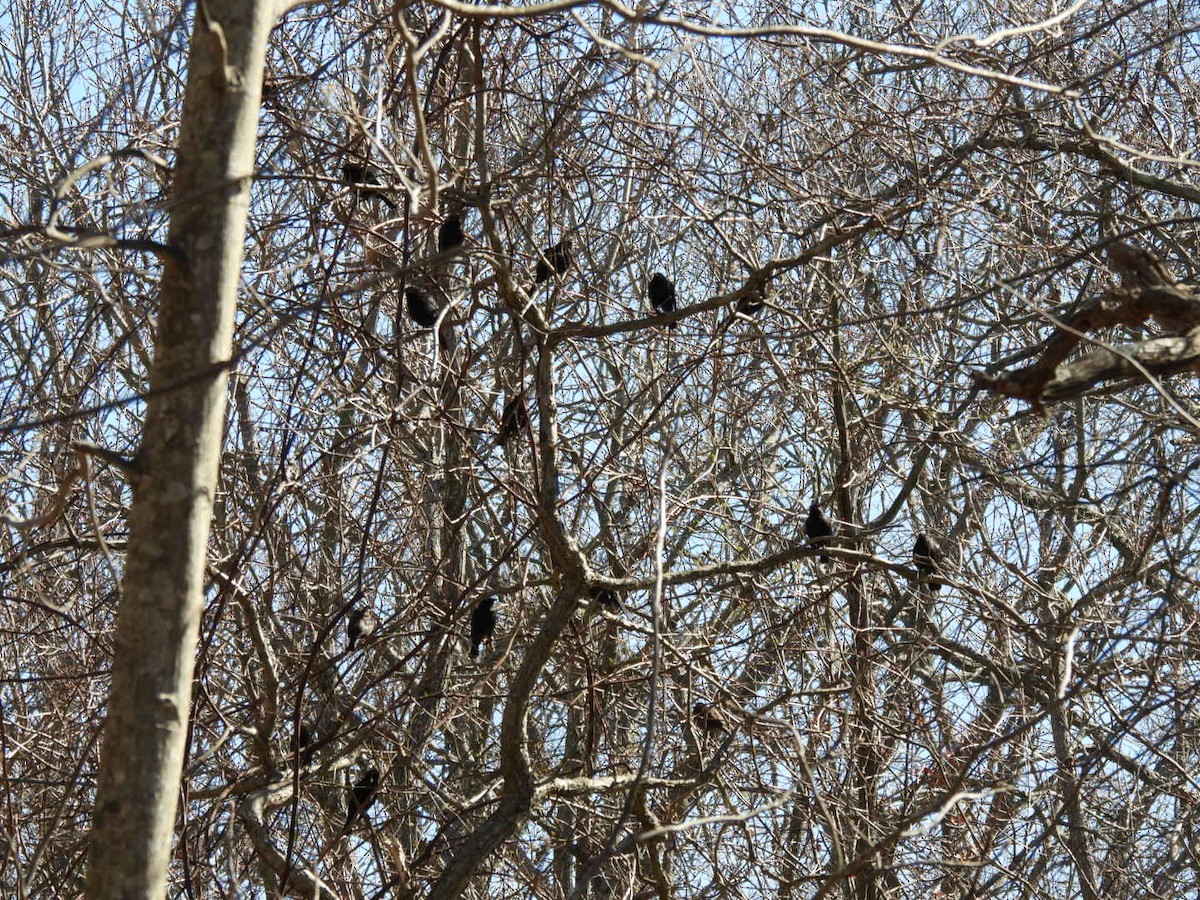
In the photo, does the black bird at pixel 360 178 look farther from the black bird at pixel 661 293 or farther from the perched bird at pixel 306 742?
the perched bird at pixel 306 742

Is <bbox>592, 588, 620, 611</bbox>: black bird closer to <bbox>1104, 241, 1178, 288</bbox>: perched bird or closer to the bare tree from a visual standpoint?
the bare tree

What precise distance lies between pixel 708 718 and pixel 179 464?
9.40 feet

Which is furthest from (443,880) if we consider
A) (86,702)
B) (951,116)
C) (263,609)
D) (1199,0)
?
(1199,0)

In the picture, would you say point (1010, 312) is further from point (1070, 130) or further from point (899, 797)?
point (899, 797)

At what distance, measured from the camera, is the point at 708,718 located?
4574 millimetres

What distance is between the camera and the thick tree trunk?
193cm

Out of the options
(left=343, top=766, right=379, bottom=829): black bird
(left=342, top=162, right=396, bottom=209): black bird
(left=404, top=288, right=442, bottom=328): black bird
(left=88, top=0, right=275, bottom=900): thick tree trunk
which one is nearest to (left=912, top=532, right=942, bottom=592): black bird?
(left=404, top=288, right=442, bottom=328): black bird

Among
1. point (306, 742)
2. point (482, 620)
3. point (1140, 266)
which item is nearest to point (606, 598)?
point (482, 620)

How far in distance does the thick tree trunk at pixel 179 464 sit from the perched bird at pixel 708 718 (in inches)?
103

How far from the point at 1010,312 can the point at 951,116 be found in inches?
63.8

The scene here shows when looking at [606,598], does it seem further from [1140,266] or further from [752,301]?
[1140,266]

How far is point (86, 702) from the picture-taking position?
16.0 ft

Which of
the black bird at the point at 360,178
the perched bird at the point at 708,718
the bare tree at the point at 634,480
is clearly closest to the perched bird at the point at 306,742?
the bare tree at the point at 634,480

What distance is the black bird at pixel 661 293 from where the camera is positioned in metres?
4.28
